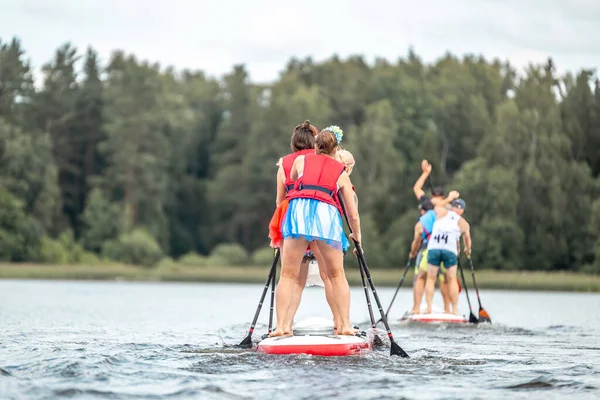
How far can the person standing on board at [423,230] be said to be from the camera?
20.3m

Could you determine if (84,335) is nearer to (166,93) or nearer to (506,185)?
(506,185)

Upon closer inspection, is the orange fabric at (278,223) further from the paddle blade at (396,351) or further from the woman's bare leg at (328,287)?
the paddle blade at (396,351)

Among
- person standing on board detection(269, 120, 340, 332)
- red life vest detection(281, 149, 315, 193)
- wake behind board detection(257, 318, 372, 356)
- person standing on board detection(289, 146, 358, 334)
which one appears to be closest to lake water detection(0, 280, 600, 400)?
wake behind board detection(257, 318, 372, 356)

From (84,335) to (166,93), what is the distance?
7309 cm

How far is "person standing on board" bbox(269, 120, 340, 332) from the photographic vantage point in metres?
12.8

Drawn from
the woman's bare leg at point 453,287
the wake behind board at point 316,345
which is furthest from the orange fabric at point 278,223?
the woman's bare leg at point 453,287

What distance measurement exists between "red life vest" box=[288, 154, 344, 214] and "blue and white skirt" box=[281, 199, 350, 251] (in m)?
0.07

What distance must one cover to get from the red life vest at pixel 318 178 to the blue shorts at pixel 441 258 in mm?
7721

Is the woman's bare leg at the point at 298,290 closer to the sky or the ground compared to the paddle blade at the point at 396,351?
closer to the sky

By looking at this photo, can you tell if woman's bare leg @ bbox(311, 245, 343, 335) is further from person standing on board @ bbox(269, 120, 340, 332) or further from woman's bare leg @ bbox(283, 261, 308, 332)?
woman's bare leg @ bbox(283, 261, 308, 332)

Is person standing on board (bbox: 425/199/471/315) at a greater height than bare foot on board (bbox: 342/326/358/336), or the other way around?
person standing on board (bbox: 425/199/471/315)

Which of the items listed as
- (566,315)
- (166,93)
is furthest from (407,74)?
(566,315)

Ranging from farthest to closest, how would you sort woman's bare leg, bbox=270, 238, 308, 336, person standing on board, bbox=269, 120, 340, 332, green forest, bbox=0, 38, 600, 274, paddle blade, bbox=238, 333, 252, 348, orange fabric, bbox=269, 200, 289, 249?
green forest, bbox=0, 38, 600, 274, paddle blade, bbox=238, 333, 252, 348, person standing on board, bbox=269, 120, 340, 332, orange fabric, bbox=269, 200, 289, 249, woman's bare leg, bbox=270, 238, 308, 336

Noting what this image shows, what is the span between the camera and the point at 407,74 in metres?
89.6
